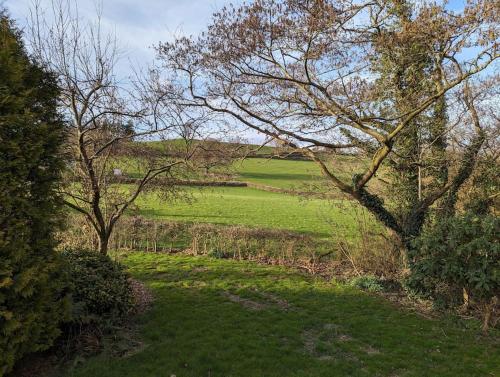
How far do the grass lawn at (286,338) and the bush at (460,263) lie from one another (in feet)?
2.12

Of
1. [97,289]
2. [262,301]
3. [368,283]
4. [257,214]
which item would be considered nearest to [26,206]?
[97,289]

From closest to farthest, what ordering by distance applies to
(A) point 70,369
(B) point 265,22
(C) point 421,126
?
(A) point 70,369
(B) point 265,22
(C) point 421,126

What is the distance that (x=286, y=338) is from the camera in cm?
633

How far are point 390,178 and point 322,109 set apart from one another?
165 inches

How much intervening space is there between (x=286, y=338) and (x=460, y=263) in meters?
2.99

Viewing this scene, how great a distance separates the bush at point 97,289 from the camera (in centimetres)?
570

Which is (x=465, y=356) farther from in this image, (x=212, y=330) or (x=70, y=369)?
(x=70, y=369)

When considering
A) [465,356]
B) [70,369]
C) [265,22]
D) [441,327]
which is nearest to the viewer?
[70,369]

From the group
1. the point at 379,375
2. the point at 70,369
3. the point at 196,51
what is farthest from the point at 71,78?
the point at 379,375

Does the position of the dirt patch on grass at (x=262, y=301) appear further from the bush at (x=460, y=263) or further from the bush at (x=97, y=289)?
the bush at (x=460, y=263)

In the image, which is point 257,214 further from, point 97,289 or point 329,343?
point 97,289

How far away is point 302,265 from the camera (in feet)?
39.5

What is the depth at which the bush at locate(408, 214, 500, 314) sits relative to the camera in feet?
15.4

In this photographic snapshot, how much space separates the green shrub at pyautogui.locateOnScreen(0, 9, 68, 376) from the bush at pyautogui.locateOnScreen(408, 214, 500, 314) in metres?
4.92
